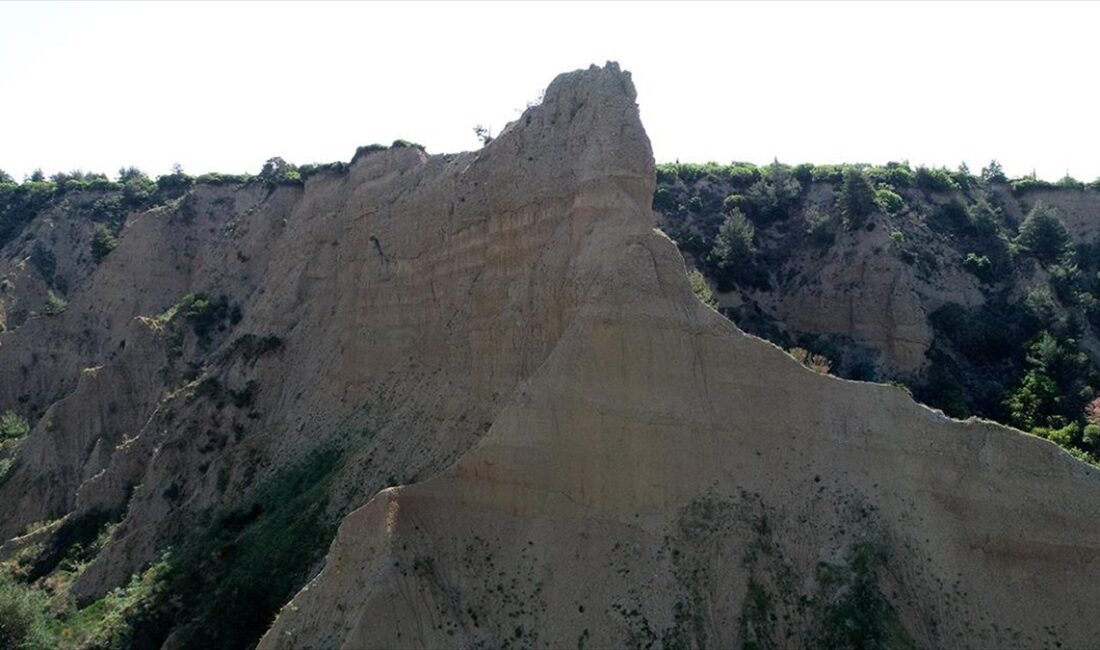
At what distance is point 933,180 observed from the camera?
73.7m

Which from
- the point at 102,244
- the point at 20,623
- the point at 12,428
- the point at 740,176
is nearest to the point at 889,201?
the point at 740,176

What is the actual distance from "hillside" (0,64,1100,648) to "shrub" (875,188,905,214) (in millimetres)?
34595

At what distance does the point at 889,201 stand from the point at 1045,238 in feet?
30.7

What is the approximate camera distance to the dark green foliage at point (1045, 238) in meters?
66.0

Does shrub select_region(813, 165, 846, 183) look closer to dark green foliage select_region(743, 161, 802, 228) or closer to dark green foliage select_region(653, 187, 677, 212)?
dark green foliage select_region(743, 161, 802, 228)

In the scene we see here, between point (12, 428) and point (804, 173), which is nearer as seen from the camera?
point (12, 428)

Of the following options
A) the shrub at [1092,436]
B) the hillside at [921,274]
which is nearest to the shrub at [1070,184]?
the hillside at [921,274]

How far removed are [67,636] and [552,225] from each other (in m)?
20.7

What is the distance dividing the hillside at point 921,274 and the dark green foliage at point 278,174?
2280 centimetres

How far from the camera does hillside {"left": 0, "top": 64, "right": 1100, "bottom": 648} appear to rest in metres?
25.3

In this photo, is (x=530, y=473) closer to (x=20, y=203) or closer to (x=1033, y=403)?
(x=1033, y=403)

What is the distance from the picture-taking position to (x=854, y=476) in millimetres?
26578

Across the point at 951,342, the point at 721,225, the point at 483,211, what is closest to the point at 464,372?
the point at 483,211

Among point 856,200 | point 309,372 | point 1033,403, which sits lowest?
point 1033,403
